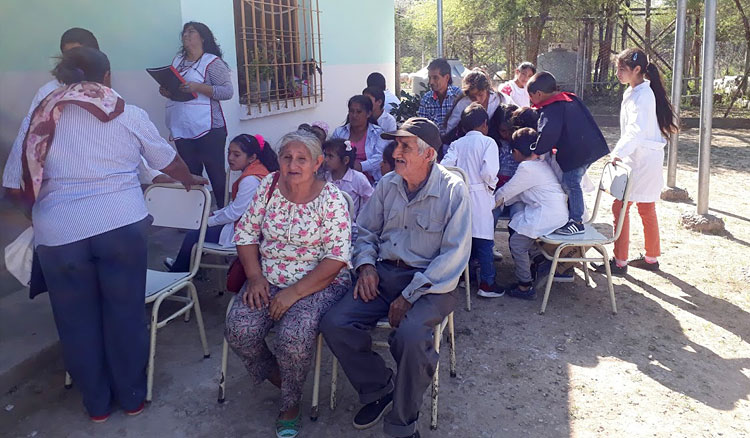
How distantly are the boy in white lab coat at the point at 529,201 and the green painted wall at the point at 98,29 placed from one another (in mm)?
3251

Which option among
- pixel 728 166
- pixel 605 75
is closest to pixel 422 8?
pixel 605 75

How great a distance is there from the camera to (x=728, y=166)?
912cm

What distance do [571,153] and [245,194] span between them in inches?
90.2

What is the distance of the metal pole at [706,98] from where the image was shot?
5.71 metres

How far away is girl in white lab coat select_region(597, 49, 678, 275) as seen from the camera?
15.5 feet

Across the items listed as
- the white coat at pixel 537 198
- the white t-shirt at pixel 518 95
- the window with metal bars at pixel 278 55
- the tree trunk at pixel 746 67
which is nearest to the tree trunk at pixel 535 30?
the tree trunk at pixel 746 67

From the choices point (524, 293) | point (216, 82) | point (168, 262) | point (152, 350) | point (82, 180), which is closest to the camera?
point (82, 180)

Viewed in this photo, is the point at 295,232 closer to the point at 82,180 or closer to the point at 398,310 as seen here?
the point at 398,310

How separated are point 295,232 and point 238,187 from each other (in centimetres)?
125

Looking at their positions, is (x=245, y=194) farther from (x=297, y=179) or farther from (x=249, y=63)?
(x=249, y=63)

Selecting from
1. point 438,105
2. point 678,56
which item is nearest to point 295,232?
point 438,105

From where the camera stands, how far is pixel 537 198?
14.4 ft

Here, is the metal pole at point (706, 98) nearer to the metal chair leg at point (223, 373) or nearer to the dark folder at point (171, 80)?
the dark folder at point (171, 80)

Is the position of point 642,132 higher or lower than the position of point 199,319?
higher
